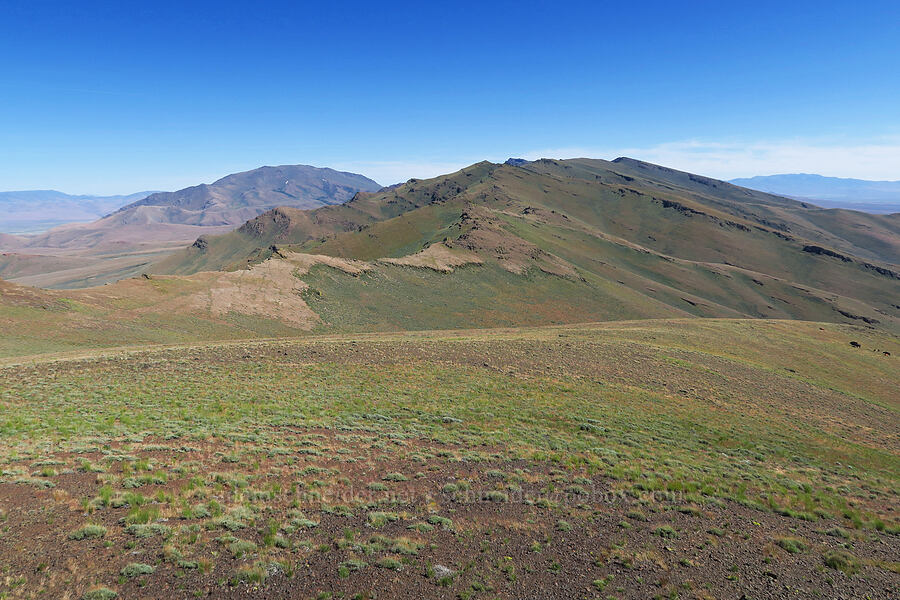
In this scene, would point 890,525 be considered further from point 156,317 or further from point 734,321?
point 156,317

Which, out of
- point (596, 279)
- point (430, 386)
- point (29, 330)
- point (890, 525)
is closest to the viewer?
point (890, 525)

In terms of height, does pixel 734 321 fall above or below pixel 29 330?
below

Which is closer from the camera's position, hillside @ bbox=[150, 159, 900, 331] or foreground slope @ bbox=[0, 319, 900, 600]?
foreground slope @ bbox=[0, 319, 900, 600]

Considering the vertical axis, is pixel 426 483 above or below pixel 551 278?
below

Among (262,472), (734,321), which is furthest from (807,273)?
(262,472)

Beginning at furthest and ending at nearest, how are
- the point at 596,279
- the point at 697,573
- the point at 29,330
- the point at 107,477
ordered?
the point at 596,279
the point at 29,330
the point at 107,477
the point at 697,573

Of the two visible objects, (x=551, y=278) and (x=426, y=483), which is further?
(x=551, y=278)

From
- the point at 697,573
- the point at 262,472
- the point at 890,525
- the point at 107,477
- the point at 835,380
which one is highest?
the point at 107,477

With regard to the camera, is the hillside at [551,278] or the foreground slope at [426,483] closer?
the foreground slope at [426,483]
